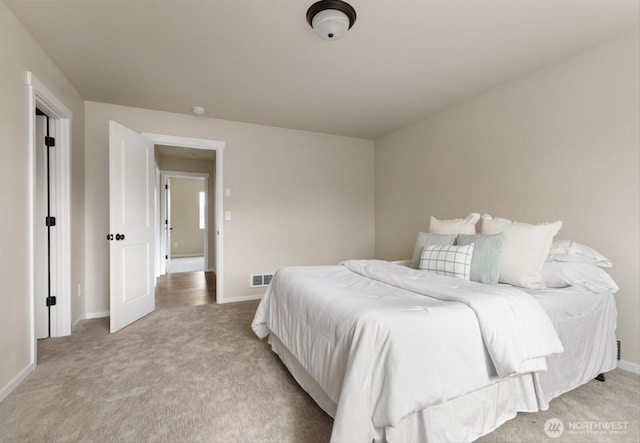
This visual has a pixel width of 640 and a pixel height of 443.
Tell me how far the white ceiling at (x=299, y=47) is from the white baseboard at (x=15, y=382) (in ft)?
7.71

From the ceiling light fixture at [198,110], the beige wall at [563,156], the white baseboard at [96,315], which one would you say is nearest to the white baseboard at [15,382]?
the white baseboard at [96,315]

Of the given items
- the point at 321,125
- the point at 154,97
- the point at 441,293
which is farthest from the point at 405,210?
the point at 154,97

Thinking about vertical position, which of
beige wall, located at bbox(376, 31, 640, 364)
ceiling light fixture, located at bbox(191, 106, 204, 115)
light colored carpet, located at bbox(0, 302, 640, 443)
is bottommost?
light colored carpet, located at bbox(0, 302, 640, 443)

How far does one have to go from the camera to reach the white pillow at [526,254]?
205 centimetres

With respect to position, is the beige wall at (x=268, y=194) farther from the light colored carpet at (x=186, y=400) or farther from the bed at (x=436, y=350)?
the bed at (x=436, y=350)

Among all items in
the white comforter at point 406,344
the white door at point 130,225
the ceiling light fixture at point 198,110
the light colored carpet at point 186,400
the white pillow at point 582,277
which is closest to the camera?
the white comforter at point 406,344

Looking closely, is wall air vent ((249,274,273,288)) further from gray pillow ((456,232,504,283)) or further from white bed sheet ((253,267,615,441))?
gray pillow ((456,232,504,283))

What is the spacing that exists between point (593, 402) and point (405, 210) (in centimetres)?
275

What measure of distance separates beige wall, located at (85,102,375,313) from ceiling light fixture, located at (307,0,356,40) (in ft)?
7.75

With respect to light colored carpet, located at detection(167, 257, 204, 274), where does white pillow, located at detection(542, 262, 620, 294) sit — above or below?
above

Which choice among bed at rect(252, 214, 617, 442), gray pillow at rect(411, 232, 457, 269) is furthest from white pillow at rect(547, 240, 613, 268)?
gray pillow at rect(411, 232, 457, 269)

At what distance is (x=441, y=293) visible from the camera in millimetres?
1630

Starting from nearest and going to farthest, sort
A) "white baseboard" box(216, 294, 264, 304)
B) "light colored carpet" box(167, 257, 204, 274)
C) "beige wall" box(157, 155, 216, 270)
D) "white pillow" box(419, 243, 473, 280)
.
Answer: "white pillow" box(419, 243, 473, 280), "white baseboard" box(216, 294, 264, 304), "beige wall" box(157, 155, 216, 270), "light colored carpet" box(167, 257, 204, 274)

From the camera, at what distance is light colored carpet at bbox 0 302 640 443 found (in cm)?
149
